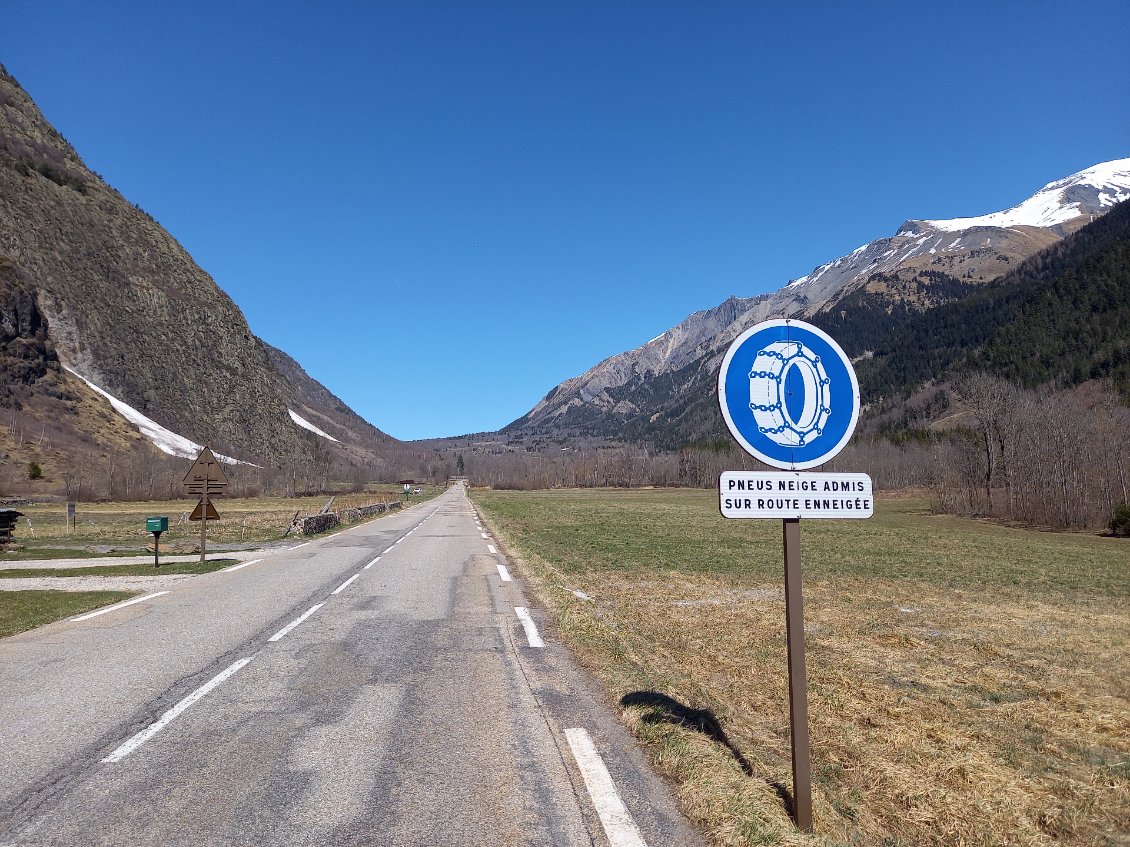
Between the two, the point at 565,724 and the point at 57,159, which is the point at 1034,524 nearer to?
the point at 565,724

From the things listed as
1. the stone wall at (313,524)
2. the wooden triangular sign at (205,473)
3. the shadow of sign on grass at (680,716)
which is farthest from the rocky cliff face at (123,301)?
the shadow of sign on grass at (680,716)

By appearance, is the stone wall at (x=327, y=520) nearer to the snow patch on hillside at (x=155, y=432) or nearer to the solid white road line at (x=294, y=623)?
the solid white road line at (x=294, y=623)

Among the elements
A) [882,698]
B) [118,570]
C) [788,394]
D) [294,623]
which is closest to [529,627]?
[294,623]

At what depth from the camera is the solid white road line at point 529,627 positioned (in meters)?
8.77

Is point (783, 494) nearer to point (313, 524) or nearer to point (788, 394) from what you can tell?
point (788, 394)

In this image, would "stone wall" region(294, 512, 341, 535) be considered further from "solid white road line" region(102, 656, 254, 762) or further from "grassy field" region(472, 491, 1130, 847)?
"solid white road line" region(102, 656, 254, 762)

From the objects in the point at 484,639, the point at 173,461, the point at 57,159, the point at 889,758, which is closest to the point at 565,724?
the point at 889,758

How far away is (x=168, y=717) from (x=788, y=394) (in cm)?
561

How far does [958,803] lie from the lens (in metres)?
4.48

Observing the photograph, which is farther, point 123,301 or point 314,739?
point 123,301

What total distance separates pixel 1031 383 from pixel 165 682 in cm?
18222

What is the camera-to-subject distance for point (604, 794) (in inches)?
167

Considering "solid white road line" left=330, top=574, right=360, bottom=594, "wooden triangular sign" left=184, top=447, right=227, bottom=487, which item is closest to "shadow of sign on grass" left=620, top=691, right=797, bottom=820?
"solid white road line" left=330, top=574, right=360, bottom=594

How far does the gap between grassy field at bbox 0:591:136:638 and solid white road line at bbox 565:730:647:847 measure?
893 centimetres
